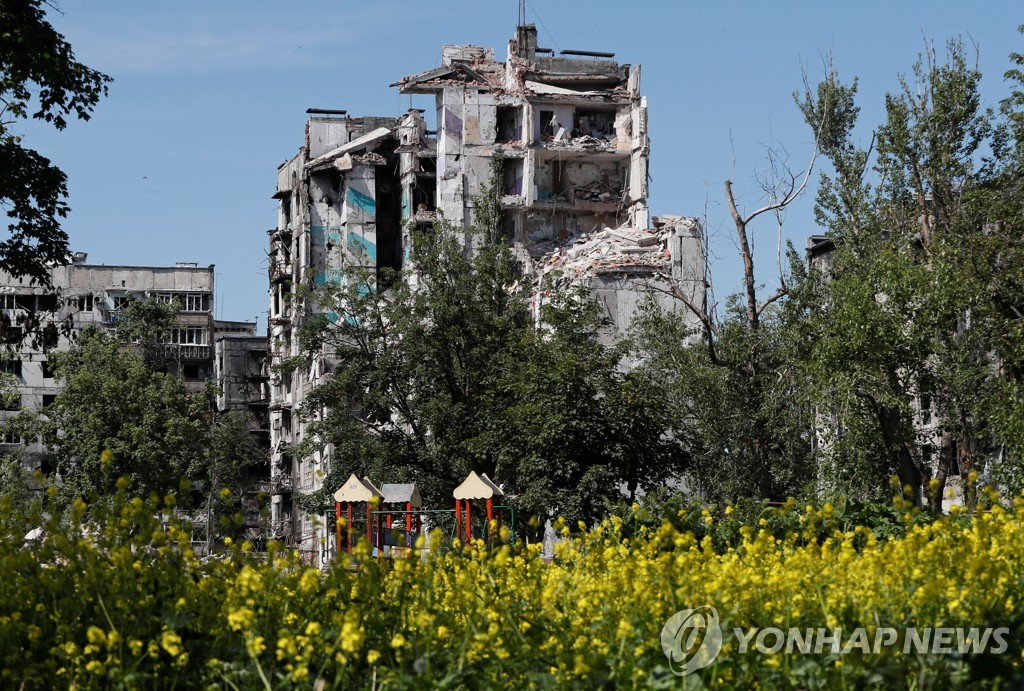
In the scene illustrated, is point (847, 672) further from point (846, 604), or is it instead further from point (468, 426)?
point (468, 426)

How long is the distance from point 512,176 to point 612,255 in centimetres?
942

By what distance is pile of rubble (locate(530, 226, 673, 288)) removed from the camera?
52.7 meters

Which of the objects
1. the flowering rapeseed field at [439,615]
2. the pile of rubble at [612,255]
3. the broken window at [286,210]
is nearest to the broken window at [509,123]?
the pile of rubble at [612,255]

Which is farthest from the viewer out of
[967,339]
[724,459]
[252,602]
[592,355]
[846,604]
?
[724,459]

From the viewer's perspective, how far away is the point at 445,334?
38.5 meters

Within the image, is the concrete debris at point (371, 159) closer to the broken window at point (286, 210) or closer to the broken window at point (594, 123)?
the broken window at point (594, 123)

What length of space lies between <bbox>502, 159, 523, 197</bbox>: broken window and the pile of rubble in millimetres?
4522

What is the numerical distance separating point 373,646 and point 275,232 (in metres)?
66.4

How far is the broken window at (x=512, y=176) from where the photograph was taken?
60.9 metres

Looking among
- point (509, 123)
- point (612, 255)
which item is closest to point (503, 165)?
point (509, 123)

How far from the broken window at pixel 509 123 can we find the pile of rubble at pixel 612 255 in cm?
697

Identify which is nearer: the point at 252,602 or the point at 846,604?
the point at 252,602

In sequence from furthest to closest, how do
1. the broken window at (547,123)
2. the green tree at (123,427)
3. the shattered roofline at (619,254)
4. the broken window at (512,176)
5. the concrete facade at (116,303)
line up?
the concrete facade at (116,303), the broken window at (547,123), the broken window at (512,176), the green tree at (123,427), the shattered roofline at (619,254)

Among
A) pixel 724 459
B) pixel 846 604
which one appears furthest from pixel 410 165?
pixel 846 604
